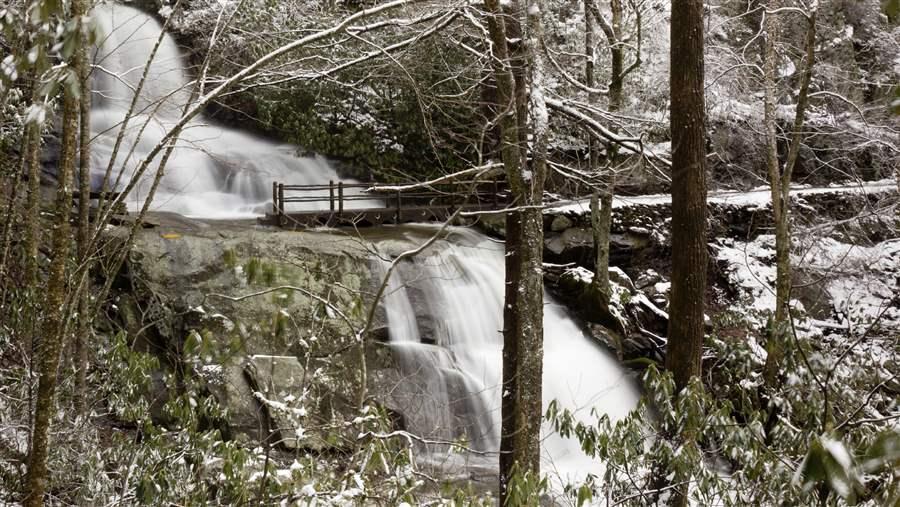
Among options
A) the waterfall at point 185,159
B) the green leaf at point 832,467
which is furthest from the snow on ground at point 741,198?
the green leaf at point 832,467

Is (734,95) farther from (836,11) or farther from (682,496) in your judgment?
(682,496)

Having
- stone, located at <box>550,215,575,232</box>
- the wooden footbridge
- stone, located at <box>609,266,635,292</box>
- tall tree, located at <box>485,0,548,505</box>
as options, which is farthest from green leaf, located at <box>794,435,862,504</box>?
stone, located at <box>550,215,575,232</box>

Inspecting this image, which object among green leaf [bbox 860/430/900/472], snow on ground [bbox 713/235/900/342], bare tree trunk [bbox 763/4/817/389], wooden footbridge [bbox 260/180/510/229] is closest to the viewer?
green leaf [bbox 860/430/900/472]

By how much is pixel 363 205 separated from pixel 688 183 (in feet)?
42.7

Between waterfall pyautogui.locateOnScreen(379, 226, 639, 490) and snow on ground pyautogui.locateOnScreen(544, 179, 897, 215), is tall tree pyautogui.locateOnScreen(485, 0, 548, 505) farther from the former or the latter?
snow on ground pyautogui.locateOnScreen(544, 179, 897, 215)

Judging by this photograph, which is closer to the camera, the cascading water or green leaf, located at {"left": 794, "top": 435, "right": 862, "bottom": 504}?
green leaf, located at {"left": 794, "top": 435, "right": 862, "bottom": 504}

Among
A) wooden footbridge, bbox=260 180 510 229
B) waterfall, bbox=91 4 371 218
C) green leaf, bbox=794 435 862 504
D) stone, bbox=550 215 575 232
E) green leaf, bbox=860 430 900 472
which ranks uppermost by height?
waterfall, bbox=91 4 371 218

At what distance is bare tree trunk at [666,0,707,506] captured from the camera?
613cm

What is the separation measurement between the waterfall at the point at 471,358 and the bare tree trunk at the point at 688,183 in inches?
156

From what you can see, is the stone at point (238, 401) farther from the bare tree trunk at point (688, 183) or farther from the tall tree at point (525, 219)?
the bare tree trunk at point (688, 183)

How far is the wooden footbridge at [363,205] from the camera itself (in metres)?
15.0

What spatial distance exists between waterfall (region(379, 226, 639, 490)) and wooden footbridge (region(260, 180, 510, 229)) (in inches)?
62.6

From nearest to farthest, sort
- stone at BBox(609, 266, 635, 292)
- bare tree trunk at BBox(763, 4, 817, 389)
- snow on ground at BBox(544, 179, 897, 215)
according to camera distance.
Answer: bare tree trunk at BBox(763, 4, 817, 389)
stone at BBox(609, 266, 635, 292)
snow on ground at BBox(544, 179, 897, 215)

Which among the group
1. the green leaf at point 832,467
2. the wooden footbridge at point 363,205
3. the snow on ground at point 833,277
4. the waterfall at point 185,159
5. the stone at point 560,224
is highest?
the waterfall at point 185,159
